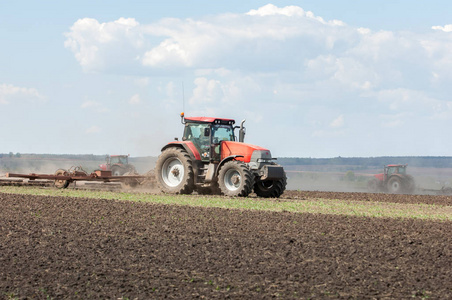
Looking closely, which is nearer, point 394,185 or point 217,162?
point 217,162

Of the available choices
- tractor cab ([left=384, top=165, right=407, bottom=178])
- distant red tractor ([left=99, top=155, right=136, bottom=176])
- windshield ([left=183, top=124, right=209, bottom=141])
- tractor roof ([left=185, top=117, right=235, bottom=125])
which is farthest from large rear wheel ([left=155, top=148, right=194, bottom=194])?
tractor cab ([left=384, top=165, right=407, bottom=178])

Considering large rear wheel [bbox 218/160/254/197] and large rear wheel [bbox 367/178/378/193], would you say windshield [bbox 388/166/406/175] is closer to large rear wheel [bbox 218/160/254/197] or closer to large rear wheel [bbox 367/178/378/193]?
large rear wheel [bbox 367/178/378/193]

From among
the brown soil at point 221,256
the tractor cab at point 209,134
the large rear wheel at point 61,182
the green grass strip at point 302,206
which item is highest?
the tractor cab at point 209,134

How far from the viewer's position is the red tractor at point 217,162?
68.0 ft

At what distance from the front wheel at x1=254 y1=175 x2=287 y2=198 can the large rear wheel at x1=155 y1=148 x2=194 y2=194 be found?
230cm

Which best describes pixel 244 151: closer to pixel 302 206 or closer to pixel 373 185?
pixel 302 206

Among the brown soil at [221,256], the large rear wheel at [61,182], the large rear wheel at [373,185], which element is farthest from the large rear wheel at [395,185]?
the brown soil at [221,256]

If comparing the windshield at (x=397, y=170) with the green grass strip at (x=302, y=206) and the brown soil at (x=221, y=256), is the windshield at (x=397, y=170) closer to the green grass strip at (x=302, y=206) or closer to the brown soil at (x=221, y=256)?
the green grass strip at (x=302, y=206)

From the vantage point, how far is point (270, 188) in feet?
71.2

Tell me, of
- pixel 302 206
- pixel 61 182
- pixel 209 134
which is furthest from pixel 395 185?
pixel 61 182

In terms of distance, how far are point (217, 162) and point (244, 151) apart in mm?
1023

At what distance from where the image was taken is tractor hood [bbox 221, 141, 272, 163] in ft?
68.9

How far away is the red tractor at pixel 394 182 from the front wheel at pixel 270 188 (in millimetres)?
13357

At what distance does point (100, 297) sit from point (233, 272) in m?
2.05
